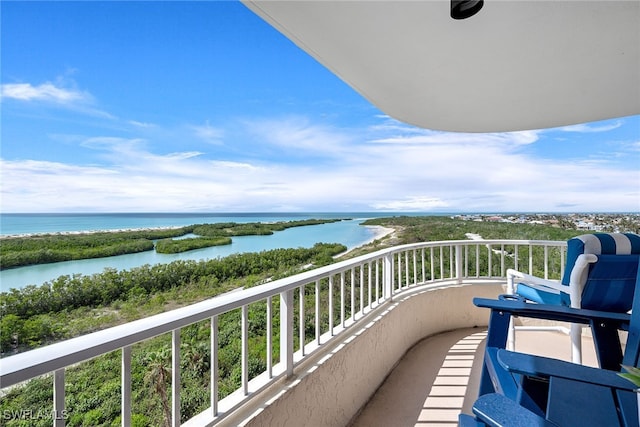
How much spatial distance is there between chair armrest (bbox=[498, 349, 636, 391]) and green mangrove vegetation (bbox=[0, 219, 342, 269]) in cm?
469

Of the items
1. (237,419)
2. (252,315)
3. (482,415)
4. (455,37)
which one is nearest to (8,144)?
(252,315)

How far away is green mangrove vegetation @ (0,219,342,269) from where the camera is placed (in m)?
3.66

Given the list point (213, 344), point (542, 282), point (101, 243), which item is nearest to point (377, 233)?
point (542, 282)

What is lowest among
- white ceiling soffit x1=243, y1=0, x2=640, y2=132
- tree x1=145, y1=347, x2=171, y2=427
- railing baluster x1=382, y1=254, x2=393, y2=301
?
tree x1=145, y1=347, x2=171, y2=427

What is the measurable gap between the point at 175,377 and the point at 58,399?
40cm

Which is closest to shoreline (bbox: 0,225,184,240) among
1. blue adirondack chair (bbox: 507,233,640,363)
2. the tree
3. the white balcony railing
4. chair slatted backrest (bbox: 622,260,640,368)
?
the tree

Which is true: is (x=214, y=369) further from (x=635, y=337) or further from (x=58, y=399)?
(x=635, y=337)

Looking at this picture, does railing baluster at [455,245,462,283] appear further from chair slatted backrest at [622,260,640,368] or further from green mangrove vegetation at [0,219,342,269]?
green mangrove vegetation at [0,219,342,269]

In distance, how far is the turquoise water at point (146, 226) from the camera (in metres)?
3.56

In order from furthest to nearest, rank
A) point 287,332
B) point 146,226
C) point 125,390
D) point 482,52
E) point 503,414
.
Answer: point 146,226 → point 482,52 → point 287,332 → point 125,390 → point 503,414

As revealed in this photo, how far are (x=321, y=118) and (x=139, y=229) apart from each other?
289 inches

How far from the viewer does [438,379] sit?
2.86m

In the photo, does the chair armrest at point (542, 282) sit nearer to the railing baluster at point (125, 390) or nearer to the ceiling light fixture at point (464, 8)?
the ceiling light fixture at point (464, 8)

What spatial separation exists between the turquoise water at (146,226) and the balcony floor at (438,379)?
3817mm
